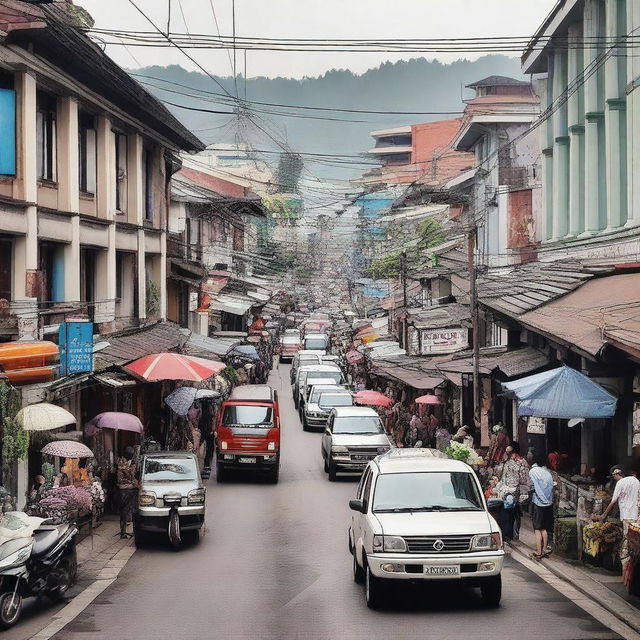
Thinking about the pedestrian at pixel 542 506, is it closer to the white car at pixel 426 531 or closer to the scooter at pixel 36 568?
the white car at pixel 426 531

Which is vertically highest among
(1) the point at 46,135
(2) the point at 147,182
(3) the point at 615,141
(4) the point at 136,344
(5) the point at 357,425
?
(2) the point at 147,182

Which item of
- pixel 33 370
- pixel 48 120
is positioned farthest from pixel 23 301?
pixel 48 120

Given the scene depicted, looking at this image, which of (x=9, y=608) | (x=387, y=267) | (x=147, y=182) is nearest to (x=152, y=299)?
(x=147, y=182)

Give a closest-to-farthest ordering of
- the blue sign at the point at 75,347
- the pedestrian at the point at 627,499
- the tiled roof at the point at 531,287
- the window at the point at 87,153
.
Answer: the pedestrian at the point at 627,499, the blue sign at the point at 75,347, the tiled roof at the point at 531,287, the window at the point at 87,153

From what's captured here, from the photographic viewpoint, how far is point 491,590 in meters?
13.3

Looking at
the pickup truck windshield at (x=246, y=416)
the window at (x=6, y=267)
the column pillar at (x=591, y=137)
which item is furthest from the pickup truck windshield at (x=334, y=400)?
the window at (x=6, y=267)

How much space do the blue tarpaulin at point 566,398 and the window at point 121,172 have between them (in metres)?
17.7

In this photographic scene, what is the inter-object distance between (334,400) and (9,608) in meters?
29.6

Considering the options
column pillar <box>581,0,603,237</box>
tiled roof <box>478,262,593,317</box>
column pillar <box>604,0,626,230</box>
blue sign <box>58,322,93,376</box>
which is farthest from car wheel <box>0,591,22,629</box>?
column pillar <box>581,0,603,237</box>

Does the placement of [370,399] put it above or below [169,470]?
above

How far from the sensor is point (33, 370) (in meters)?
18.6

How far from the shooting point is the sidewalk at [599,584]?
12.9 meters

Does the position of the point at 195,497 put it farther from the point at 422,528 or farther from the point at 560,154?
the point at 560,154

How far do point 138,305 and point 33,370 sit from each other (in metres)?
15.3
